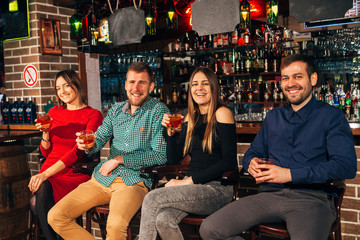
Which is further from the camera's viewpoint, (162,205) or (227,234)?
(162,205)

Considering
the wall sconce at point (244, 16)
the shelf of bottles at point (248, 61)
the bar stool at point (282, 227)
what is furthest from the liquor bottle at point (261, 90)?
the bar stool at point (282, 227)

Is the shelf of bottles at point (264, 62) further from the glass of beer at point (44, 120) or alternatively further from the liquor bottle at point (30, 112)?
the glass of beer at point (44, 120)

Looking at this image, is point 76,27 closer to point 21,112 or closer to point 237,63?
point 21,112

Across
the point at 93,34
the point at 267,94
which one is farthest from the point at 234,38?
the point at 93,34

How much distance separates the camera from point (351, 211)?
8.18 feet

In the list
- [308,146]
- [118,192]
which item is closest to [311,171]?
[308,146]

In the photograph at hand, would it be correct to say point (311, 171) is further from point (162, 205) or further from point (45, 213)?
point (45, 213)

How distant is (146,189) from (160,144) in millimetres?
308

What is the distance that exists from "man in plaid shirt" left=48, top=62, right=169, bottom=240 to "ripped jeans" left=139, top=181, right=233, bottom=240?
206mm

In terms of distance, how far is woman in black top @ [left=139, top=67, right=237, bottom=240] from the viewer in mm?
2086

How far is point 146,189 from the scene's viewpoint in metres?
2.50

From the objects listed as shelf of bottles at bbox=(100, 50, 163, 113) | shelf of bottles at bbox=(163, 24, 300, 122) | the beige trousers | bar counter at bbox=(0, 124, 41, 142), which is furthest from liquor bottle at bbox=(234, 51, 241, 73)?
the beige trousers

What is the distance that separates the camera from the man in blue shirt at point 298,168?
1889 mm

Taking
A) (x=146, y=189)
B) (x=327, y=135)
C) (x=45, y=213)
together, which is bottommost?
(x=45, y=213)
